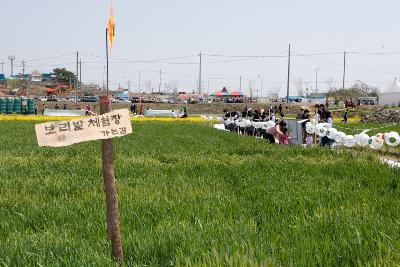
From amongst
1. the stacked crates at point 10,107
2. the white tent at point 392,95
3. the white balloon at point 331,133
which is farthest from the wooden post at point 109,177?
the stacked crates at point 10,107

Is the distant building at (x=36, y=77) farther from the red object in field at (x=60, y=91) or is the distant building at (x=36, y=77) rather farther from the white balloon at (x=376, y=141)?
the white balloon at (x=376, y=141)

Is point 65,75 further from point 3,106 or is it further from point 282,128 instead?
point 282,128

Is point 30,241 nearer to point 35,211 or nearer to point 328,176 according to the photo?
Result: point 35,211

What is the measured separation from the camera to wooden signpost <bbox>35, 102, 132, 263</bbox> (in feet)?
13.5

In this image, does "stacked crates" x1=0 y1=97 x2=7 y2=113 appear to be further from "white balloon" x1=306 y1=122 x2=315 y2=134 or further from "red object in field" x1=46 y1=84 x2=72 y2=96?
"red object in field" x1=46 y1=84 x2=72 y2=96

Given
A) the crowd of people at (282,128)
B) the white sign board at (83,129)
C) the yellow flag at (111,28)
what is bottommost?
the crowd of people at (282,128)

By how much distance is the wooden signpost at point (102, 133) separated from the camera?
4.10 metres

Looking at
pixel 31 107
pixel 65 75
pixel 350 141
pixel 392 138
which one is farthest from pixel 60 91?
pixel 392 138

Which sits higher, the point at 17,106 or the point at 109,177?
the point at 109,177

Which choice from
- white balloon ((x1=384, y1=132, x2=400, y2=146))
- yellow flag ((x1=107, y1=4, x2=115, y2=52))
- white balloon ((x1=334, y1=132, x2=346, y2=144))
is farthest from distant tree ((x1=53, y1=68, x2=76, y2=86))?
yellow flag ((x1=107, y1=4, x2=115, y2=52))

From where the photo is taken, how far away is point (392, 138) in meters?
15.6

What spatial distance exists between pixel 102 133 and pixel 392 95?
58.4m

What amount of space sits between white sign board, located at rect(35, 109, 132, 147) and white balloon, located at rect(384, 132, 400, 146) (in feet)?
41.6

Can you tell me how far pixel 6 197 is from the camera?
766cm
